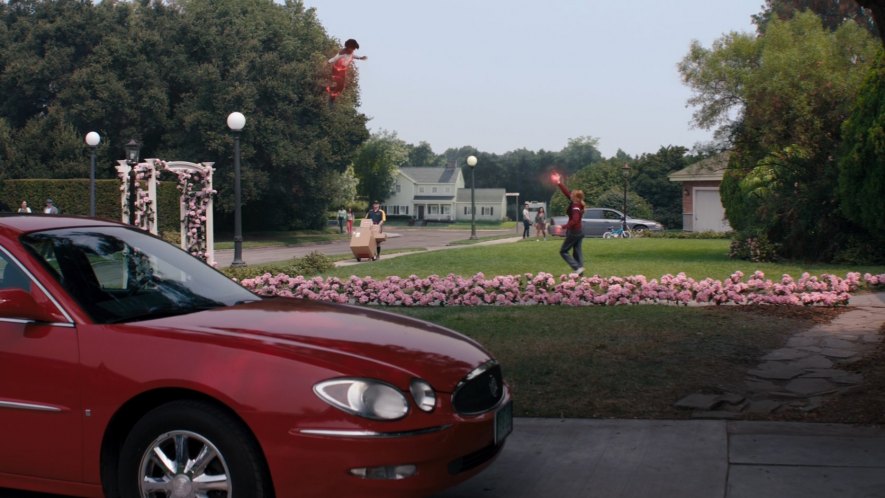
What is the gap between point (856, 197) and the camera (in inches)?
723

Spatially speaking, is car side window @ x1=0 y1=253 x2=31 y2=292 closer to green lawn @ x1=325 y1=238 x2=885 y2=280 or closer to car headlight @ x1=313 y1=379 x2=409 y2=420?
car headlight @ x1=313 y1=379 x2=409 y2=420

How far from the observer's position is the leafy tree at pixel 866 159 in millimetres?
17703

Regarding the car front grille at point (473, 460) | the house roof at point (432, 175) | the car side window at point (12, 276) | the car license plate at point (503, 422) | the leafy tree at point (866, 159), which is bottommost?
the car front grille at point (473, 460)

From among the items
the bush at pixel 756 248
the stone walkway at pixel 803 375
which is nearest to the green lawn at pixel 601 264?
the bush at pixel 756 248

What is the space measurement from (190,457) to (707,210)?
43983mm

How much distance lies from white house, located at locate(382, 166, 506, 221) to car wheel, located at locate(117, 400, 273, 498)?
105 metres

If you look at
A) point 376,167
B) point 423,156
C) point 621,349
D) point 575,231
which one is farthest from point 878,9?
point 423,156

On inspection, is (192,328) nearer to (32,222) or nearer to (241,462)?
(241,462)

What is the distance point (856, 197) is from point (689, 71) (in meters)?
7.94

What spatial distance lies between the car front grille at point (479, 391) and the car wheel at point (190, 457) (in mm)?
970

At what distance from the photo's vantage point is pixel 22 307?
14.0ft

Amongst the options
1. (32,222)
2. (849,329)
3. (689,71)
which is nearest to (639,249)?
(689,71)

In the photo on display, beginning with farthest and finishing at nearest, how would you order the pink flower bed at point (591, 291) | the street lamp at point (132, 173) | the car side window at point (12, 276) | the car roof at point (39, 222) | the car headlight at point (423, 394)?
the street lamp at point (132, 173), the pink flower bed at point (591, 291), the car roof at point (39, 222), the car side window at point (12, 276), the car headlight at point (423, 394)

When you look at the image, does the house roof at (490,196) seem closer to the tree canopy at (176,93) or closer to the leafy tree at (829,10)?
the leafy tree at (829,10)
